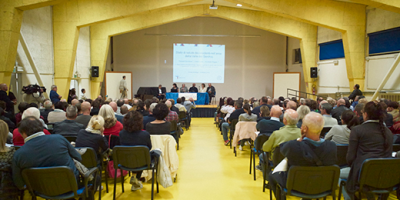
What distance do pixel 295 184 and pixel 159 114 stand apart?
212 cm

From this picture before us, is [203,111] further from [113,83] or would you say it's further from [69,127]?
[69,127]

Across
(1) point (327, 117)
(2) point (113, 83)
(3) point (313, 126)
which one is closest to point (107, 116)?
(3) point (313, 126)

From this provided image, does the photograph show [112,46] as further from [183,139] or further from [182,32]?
[183,139]

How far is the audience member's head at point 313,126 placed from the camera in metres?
2.27

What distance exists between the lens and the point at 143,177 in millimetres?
3754

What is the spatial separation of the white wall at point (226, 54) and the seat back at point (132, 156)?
41.5ft

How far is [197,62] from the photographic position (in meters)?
15.1

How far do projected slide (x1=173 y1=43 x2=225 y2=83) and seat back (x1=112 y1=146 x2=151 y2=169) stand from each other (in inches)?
484

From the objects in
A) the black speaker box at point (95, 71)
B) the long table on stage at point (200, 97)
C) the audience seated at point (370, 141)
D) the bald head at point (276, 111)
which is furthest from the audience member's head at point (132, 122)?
the long table on stage at point (200, 97)

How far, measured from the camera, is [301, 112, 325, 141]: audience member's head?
227cm

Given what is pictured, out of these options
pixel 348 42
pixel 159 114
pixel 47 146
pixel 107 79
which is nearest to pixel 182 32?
pixel 107 79

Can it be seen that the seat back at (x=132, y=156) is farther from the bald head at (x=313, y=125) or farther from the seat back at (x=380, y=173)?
the seat back at (x=380, y=173)

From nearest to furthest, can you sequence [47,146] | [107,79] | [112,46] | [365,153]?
[47,146] → [365,153] → [107,79] → [112,46]

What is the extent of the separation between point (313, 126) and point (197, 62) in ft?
42.9
